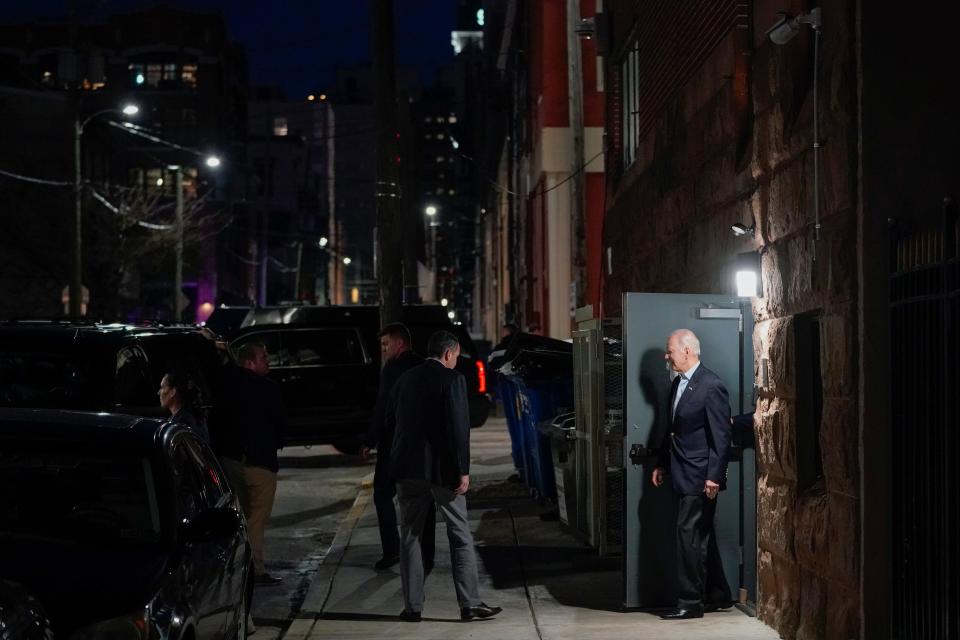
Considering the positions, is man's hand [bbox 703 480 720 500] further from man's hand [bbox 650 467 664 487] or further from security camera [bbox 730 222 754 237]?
security camera [bbox 730 222 754 237]

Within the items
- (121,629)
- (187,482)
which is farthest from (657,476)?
(121,629)

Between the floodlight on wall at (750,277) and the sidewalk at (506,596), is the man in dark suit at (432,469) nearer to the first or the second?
the sidewalk at (506,596)

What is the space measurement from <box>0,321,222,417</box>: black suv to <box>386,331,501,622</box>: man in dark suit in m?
2.10

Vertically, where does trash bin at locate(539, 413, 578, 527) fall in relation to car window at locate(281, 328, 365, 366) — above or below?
below

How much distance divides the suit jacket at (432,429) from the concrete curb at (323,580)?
3.93ft

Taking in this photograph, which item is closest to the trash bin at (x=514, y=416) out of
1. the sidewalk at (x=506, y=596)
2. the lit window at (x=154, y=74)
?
the sidewalk at (x=506, y=596)

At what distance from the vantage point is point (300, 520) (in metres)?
15.8

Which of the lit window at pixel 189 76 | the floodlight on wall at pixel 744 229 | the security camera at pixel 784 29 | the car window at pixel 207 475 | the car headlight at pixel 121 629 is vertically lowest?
the car headlight at pixel 121 629

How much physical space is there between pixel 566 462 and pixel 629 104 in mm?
6925

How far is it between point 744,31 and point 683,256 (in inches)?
110

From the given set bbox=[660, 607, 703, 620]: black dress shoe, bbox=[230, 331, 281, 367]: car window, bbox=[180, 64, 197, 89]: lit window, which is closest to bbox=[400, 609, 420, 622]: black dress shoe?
bbox=[660, 607, 703, 620]: black dress shoe

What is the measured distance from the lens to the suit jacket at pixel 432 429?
9.60m

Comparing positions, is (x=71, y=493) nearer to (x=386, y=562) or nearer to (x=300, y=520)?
(x=386, y=562)

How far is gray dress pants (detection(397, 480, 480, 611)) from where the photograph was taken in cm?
966
